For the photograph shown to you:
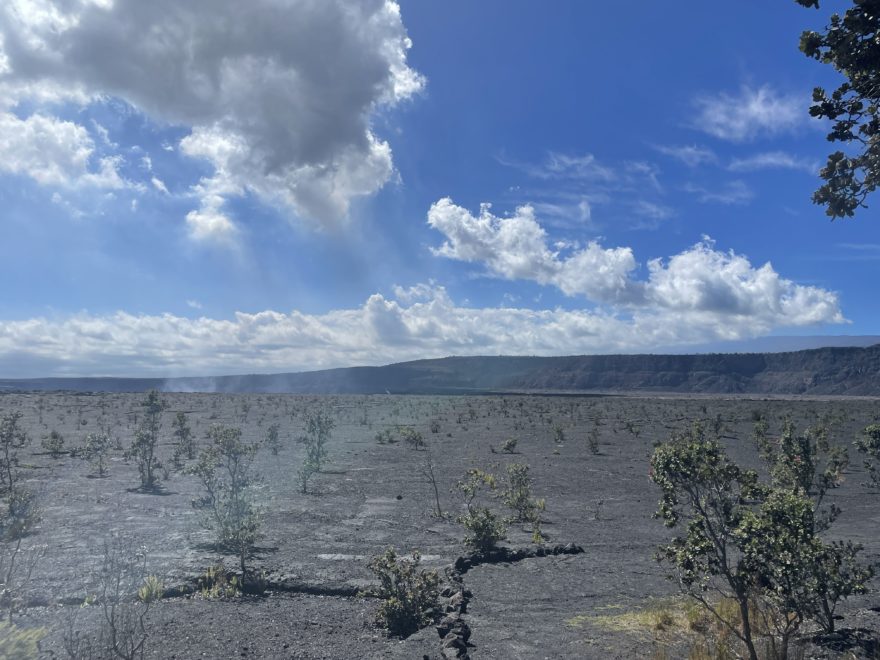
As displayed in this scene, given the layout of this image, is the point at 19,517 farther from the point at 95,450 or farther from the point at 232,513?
the point at 95,450

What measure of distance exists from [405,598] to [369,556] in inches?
153

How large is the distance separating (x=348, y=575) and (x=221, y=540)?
3478 millimetres

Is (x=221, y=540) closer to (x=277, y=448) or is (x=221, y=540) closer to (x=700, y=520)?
(x=700, y=520)

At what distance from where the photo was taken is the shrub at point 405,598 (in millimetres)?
9133

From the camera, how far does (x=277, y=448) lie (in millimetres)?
30344

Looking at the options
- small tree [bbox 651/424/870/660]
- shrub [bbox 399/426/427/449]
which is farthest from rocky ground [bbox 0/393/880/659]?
shrub [bbox 399/426/427/449]

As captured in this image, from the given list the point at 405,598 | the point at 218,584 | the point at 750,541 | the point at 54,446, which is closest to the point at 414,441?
the point at 54,446

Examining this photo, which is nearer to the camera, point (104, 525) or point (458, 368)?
point (104, 525)

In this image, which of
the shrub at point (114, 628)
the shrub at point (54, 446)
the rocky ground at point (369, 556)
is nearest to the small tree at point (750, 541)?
the rocky ground at point (369, 556)

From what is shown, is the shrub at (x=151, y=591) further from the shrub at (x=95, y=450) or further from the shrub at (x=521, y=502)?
the shrub at (x=95, y=450)

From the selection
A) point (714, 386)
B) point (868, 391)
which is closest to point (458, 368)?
point (714, 386)

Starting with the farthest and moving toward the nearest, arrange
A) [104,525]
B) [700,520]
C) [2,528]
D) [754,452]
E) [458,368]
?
[458,368] < [754,452] < [104,525] < [2,528] < [700,520]

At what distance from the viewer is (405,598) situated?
937 centimetres

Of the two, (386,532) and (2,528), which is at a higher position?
(2,528)
